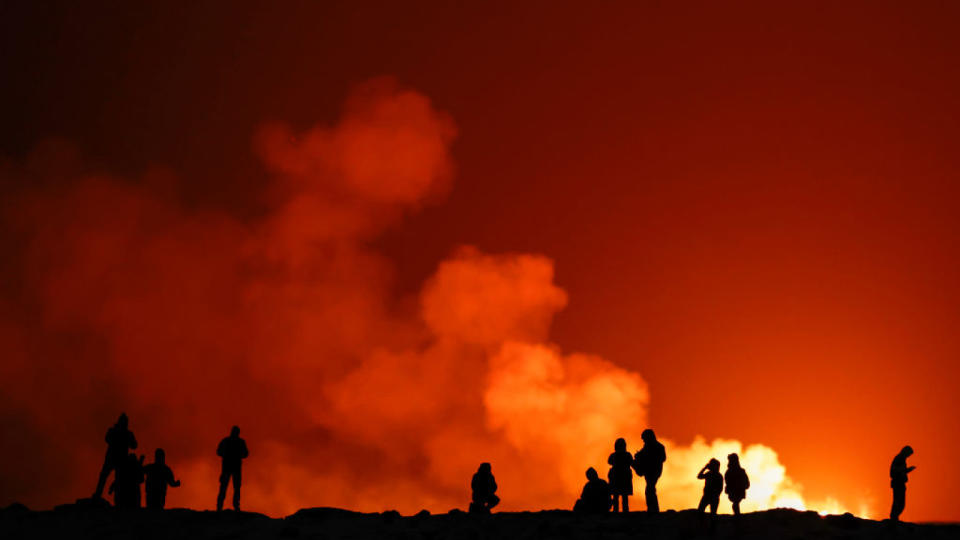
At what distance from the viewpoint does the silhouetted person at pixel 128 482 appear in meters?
29.0

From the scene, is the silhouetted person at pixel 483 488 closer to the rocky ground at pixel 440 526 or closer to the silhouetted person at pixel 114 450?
the rocky ground at pixel 440 526

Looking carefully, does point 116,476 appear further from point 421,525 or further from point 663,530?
point 663,530

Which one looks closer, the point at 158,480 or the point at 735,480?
the point at 735,480

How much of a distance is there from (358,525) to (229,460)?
3984mm

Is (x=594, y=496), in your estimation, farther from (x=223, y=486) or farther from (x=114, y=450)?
(x=114, y=450)

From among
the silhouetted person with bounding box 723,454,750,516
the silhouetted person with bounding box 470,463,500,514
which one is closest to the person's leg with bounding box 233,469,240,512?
the silhouetted person with bounding box 470,463,500,514

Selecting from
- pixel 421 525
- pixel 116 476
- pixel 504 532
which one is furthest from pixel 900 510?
pixel 116 476

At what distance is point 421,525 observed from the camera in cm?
2717

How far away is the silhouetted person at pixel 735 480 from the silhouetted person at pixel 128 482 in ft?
46.1

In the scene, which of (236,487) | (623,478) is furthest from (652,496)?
(236,487)

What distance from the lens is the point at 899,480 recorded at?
28.0m

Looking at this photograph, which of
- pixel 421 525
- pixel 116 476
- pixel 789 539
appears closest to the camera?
pixel 789 539

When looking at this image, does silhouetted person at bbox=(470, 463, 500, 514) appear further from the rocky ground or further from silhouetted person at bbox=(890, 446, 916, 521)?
silhouetted person at bbox=(890, 446, 916, 521)

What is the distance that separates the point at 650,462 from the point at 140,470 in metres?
12.4
